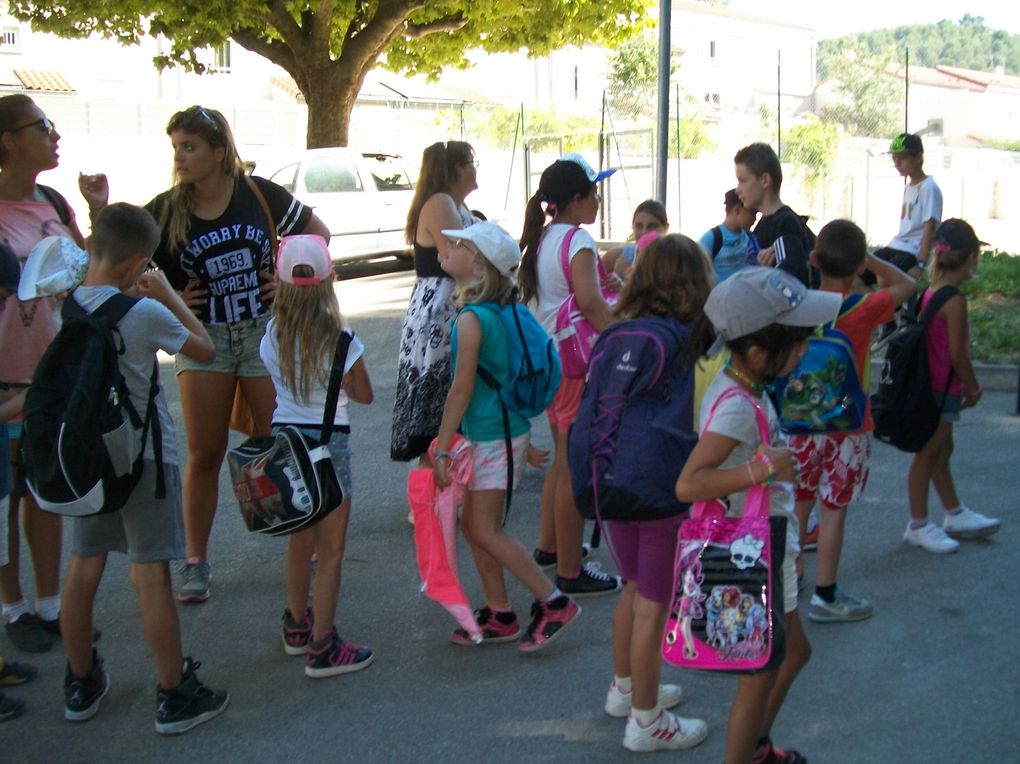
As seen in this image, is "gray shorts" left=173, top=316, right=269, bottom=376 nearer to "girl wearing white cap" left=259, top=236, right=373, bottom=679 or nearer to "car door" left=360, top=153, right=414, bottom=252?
"girl wearing white cap" left=259, top=236, right=373, bottom=679

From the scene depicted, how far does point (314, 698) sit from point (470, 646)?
2.25ft

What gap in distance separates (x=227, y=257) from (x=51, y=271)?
1.13 m

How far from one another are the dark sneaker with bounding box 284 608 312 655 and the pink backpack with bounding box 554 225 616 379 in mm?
1472

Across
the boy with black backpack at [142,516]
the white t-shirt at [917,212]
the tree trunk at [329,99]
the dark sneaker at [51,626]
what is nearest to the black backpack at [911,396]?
the boy with black backpack at [142,516]

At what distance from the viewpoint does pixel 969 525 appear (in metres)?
5.46

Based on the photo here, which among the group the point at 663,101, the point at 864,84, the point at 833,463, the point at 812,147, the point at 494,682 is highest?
the point at 864,84

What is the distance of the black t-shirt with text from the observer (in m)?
4.65

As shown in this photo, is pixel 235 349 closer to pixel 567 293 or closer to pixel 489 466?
pixel 489 466

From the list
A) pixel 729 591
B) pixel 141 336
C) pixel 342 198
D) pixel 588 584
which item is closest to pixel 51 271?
pixel 141 336

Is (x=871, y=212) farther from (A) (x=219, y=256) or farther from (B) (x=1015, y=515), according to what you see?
(A) (x=219, y=256)

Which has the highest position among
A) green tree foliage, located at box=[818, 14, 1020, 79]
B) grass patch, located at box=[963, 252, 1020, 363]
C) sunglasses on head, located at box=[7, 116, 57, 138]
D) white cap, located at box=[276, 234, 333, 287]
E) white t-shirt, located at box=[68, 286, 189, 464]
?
green tree foliage, located at box=[818, 14, 1020, 79]

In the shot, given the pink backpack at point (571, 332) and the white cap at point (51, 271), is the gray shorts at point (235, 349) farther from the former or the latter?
the pink backpack at point (571, 332)

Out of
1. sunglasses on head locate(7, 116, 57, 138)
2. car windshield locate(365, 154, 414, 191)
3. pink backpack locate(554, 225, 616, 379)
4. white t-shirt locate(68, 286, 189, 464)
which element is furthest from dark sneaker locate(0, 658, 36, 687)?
car windshield locate(365, 154, 414, 191)

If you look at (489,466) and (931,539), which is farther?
(931,539)
